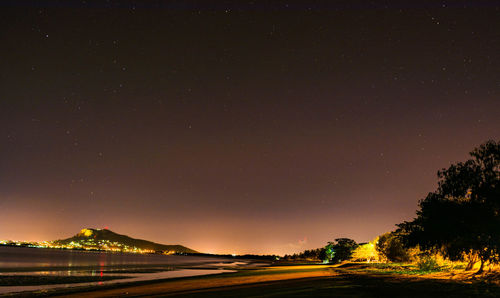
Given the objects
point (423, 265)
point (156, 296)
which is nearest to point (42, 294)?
point (156, 296)

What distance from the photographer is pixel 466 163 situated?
30484 mm

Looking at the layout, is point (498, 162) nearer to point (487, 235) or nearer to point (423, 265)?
point (487, 235)

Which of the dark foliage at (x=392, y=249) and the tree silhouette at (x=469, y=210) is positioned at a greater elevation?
the tree silhouette at (x=469, y=210)

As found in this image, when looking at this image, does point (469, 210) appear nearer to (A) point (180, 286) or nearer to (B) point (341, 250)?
(A) point (180, 286)

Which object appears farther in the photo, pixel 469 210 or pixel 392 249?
pixel 392 249

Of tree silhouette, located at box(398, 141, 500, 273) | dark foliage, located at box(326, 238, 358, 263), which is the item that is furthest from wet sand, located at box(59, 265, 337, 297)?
dark foliage, located at box(326, 238, 358, 263)

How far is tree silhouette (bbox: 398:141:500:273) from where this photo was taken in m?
28.4

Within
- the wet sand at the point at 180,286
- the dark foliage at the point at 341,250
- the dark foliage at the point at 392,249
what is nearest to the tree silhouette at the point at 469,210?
the wet sand at the point at 180,286

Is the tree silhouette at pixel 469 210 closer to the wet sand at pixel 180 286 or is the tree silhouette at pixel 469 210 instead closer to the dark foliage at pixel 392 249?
the wet sand at pixel 180 286

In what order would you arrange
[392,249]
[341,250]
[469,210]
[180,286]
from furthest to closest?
[341,250] < [392,249] < [180,286] < [469,210]

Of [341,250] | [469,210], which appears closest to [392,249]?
[341,250]

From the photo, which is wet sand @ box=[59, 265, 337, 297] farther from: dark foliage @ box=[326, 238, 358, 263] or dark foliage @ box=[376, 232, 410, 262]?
dark foliage @ box=[326, 238, 358, 263]

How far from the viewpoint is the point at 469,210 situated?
29000mm

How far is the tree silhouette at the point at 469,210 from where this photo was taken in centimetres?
2836
